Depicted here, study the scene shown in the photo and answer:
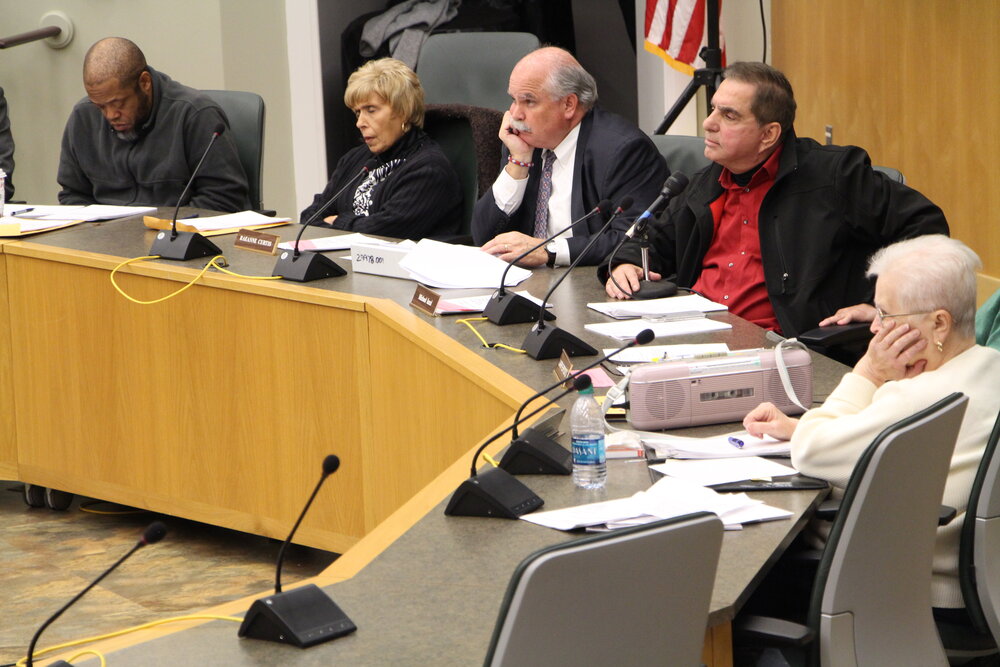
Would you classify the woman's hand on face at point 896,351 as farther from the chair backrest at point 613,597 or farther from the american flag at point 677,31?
the american flag at point 677,31

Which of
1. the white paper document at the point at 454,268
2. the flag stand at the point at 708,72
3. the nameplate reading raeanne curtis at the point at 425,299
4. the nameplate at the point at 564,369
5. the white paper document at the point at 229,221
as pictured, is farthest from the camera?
the flag stand at the point at 708,72

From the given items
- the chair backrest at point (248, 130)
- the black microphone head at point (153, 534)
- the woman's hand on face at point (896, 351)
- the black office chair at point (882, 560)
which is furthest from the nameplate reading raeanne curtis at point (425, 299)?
the chair backrest at point (248, 130)

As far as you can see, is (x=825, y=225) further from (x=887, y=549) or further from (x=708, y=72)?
(x=708, y=72)

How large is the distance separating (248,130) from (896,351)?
9.89 ft

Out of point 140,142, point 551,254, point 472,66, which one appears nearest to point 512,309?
point 551,254

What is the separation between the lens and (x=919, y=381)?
187cm

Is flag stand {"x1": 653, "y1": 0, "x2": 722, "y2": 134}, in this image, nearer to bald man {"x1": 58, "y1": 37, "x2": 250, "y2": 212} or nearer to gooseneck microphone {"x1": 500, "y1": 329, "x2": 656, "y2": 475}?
bald man {"x1": 58, "y1": 37, "x2": 250, "y2": 212}

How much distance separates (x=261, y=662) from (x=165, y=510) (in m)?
2.09

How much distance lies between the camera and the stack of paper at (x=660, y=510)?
1.63m

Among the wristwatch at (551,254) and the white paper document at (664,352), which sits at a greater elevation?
the wristwatch at (551,254)

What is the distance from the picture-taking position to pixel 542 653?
3.64 ft

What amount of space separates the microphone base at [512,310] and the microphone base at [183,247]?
3.09 ft

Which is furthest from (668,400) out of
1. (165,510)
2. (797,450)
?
(165,510)

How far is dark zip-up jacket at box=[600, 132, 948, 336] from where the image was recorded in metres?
3.04
